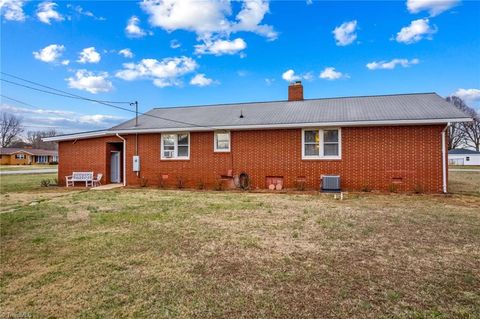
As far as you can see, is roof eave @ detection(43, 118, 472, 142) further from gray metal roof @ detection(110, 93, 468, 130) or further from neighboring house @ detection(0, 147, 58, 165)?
neighboring house @ detection(0, 147, 58, 165)

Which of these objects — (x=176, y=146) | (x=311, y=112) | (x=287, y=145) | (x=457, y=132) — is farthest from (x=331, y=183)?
(x=457, y=132)

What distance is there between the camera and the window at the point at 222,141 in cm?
1342

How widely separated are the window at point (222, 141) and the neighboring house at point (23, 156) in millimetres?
61359

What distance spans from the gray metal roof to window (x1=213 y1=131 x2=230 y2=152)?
0.49 meters

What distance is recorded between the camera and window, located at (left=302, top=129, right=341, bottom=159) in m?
12.0

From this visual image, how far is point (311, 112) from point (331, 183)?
385 centimetres

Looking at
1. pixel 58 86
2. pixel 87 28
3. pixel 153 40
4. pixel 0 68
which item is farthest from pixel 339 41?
pixel 0 68

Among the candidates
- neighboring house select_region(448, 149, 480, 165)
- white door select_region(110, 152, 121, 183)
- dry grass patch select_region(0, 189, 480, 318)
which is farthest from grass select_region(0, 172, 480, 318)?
neighboring house select_region(448, 149, 480, 165)

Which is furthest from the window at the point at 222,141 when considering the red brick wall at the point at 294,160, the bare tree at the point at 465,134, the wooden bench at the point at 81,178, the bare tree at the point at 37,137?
the bare tree at the point at 37,137

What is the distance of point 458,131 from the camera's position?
5912cm

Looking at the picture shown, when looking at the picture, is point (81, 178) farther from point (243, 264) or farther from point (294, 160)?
point (243, 264)

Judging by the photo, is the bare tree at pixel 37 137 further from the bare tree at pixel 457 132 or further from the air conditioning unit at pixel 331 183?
the bare tree at pixel 457 132

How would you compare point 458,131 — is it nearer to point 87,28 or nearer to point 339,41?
point 339,41

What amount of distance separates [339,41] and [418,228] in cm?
1527
